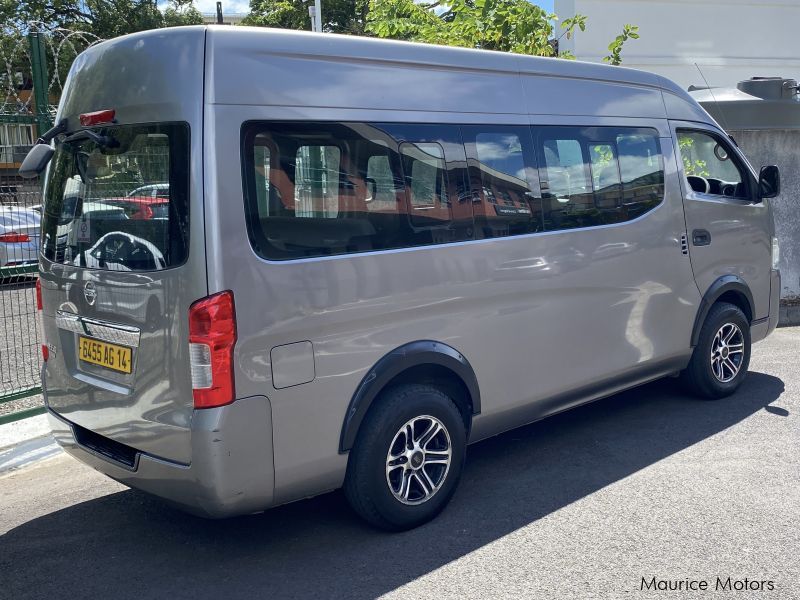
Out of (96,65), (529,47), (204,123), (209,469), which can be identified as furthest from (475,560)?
(529,47)

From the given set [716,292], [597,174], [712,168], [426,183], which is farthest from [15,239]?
[712,168]

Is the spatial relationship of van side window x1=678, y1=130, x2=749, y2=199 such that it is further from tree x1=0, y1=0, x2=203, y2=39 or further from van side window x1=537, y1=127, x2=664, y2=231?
tree x1=0, y1=0, x2=203, y2=39

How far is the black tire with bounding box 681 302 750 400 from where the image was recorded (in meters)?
6.07

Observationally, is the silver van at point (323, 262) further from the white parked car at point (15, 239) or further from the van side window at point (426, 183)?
the white parked car at point (15, 239)

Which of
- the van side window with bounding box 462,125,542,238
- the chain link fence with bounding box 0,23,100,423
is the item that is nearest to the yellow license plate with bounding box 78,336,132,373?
the van side window with bounding box 462,125,542,238

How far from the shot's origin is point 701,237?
589 centimetres

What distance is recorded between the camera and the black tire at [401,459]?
397 cm

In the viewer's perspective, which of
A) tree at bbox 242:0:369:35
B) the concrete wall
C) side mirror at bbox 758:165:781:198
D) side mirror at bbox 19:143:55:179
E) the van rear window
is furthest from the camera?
tree at bbox 242:0:369:35

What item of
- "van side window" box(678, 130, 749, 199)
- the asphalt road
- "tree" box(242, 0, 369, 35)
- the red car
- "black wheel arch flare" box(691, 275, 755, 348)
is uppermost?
"tree" box(242, 0, 369, 35)

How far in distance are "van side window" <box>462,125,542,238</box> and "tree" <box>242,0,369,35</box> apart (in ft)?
83.6

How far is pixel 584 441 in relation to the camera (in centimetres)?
546

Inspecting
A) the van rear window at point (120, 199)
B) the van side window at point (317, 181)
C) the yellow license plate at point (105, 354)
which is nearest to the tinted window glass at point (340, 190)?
the van side window at point (317, 181)

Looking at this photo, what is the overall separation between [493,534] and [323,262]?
160 centimetres

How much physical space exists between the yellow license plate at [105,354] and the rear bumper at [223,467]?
412 millimetres
